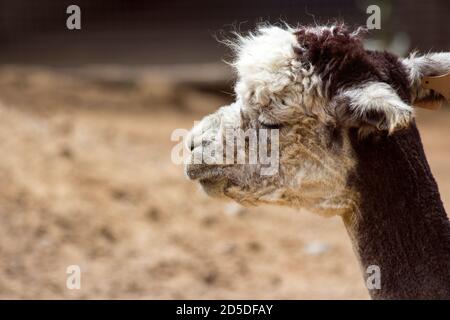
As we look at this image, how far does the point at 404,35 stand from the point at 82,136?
6172mm

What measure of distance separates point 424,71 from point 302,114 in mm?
615

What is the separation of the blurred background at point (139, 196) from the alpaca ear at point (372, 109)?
1.45 m

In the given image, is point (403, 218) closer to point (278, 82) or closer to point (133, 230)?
point (278, 82)

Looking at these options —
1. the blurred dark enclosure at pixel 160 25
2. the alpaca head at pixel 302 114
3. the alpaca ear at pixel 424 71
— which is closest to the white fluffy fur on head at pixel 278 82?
the alpaca head at pixel 302 114

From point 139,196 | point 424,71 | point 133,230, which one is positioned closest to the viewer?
point 424,71

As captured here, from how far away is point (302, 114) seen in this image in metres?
3.60

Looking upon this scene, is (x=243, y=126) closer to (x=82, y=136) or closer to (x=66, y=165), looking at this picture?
(x=66, y=165)

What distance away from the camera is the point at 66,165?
26.5ft

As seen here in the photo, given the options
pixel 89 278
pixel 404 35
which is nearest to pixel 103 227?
pixel 89 278

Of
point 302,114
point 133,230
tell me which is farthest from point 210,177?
point 133,230

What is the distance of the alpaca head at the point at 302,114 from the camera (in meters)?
3.50

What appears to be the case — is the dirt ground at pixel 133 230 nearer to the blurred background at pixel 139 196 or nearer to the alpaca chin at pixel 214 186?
the blurred background at pixel 139 196

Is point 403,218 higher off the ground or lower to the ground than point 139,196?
lower

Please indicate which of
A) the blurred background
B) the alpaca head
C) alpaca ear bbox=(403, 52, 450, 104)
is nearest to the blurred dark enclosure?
the blurred background
